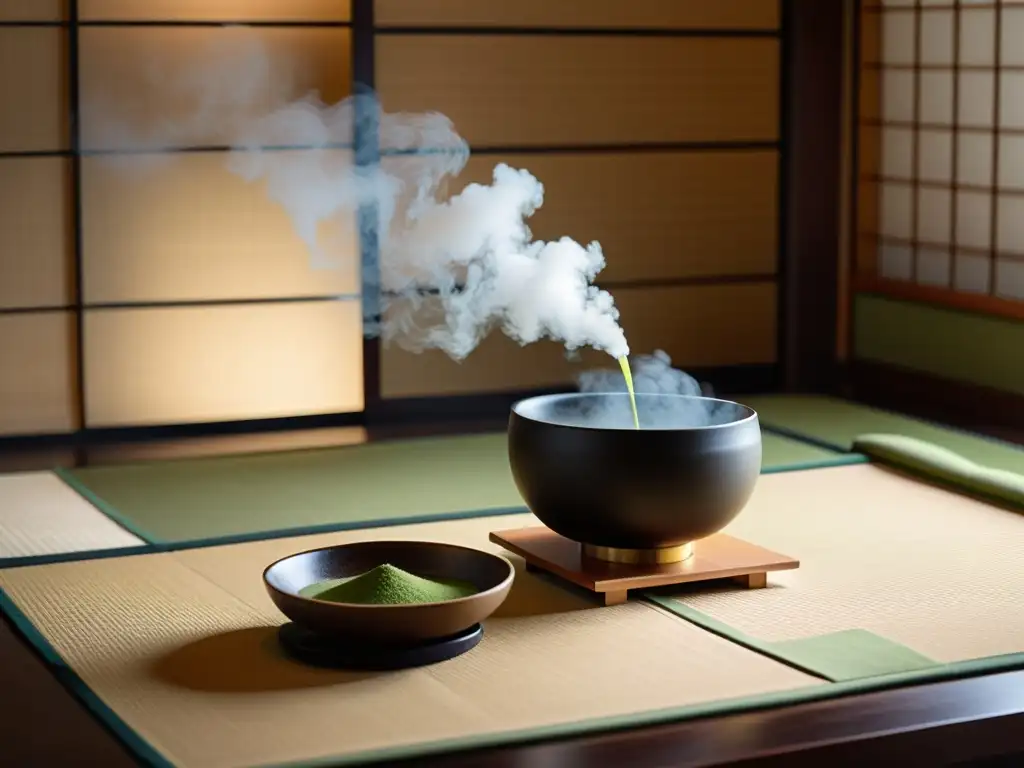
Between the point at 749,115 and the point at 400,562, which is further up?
the point at 749,115

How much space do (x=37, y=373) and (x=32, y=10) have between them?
102 cm

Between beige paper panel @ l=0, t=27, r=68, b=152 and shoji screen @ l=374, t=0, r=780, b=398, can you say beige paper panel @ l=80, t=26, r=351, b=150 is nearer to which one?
beige paper panel @ l=0, t=27, r=68, b=152

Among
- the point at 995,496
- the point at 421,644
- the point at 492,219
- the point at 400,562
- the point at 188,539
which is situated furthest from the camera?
the point at 995,496

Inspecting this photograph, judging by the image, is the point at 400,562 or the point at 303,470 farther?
the point at 303,470

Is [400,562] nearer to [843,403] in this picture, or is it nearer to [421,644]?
[421,644]

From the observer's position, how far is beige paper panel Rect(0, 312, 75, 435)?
4.80 metres

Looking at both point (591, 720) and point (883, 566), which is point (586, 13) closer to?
point (883, 566)

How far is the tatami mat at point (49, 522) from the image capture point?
11.6 ft

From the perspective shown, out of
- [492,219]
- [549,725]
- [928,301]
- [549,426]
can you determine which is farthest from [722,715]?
[928,301]

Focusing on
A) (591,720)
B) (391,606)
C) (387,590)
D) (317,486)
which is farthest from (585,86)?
(591,720)

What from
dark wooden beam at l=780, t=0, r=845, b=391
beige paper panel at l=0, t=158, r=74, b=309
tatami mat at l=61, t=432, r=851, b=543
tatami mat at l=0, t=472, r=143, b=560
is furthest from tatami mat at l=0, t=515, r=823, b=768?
dark wooden beam at l=780, t=0, r=845, b=391

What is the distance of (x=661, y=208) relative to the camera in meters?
5.56

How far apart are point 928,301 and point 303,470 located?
2382mm

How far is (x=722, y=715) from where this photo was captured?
247 cm
